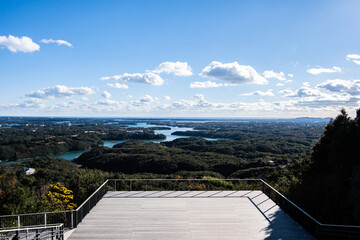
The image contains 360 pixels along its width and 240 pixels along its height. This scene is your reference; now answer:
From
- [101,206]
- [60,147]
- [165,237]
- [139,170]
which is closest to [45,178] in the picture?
[139,170]

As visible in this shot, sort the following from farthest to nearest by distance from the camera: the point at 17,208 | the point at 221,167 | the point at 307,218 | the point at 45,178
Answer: the point at 221,167
the point at 45,178
the point at 17,208
the point at 307,218

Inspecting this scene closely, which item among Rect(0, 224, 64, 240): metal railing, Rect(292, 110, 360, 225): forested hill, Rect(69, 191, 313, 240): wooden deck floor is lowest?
Rect(69, 191, 313, 240): wooden deck floor

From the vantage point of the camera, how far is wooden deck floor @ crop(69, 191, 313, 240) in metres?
7.38

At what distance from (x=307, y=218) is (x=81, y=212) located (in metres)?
7.27

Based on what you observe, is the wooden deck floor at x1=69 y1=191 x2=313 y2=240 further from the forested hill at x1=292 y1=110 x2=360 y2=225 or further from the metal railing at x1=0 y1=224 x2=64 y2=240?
the forested hill at x1=292 y1=110 x2=360 y2=225

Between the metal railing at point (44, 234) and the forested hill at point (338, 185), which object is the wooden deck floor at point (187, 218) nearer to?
the metal railing at point (44, 234)

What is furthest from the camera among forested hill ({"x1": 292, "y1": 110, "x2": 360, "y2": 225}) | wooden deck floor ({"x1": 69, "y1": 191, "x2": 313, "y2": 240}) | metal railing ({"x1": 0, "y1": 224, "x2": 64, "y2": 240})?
forested hill ({"x1": 292, "y1": 110, "x2": 360, "y2": 225})

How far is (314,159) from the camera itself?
1115cm

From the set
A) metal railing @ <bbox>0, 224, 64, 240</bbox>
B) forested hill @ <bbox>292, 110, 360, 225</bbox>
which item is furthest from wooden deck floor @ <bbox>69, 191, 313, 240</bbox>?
forested hill @ <bbox>292, 110, 360, 225</bbox>

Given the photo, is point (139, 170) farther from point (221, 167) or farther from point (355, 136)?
point (355, 136)

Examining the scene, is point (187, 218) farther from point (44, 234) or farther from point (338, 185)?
point (338, 185)

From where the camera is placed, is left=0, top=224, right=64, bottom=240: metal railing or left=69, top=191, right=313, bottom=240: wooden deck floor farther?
left=69, top=191, right=313, bottom=240: wooden deck floor

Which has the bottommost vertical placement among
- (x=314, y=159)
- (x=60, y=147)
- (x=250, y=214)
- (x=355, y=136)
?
(x=60, y=147)

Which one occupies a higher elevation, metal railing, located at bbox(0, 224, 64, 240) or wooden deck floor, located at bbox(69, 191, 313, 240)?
metal railing, located at bbox(0, 224, 64, 240)
